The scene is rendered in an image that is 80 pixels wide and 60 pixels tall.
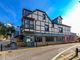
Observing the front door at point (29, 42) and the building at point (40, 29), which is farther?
the front door at point (29, 42)

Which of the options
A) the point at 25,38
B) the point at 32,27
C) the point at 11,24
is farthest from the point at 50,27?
the point at 11,24

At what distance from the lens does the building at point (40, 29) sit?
2806 cm

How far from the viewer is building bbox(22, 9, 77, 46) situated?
28.1m

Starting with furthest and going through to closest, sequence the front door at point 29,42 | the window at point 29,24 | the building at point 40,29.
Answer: the front door at point 29,42
the building at point 40,29
the window at point 29,24

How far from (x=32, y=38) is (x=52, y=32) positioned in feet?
25.2

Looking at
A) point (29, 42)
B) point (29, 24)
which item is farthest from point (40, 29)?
point (29, 42)

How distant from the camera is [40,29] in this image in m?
30.8

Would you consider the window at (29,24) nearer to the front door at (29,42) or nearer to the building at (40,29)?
the building at (40,29)

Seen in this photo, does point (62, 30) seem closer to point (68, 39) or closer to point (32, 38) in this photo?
point (68, 39)

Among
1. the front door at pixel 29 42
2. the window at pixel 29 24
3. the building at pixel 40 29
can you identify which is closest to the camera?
the window at pixel 29 24

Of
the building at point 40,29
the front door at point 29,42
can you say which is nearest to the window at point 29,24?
the building at point 40,29

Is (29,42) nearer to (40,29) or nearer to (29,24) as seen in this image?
(29,24)

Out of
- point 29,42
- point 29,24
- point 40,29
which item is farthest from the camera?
point 40,29

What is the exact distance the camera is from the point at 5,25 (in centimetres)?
3934
